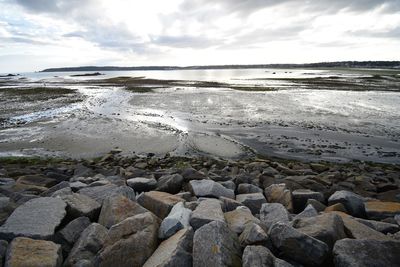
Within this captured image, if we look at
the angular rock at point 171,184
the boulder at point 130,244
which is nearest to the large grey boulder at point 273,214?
the boulder at point 130,244

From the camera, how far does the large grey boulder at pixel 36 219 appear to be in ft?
15.0

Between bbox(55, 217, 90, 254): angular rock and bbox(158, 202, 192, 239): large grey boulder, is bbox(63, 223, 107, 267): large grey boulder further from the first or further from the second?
bbox(158, 202, 192, 239): large grey boulder

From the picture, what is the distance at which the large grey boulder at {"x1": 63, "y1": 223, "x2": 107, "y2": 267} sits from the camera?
424cm

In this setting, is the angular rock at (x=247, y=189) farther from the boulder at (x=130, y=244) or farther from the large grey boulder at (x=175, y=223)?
the boulder at (x=130, y=244)

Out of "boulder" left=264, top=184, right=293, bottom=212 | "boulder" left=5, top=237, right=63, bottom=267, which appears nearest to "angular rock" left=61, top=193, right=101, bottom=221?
"boulder" left=5, top=237, right=63, bottom=267

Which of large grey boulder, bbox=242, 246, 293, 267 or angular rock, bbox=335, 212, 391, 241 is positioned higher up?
large grey boulder, bbox=242, 246, 293, 267

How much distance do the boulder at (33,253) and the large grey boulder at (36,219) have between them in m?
0.26

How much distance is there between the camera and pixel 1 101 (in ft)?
108

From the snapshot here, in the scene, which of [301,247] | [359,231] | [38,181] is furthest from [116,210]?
[38,181]

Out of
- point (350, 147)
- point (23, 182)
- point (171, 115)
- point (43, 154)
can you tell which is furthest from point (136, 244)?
point (171, 115)

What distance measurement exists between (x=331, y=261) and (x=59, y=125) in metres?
19.8

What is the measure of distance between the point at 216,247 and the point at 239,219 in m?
1.27

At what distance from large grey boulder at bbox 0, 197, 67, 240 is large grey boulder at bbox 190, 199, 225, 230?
6.90ft

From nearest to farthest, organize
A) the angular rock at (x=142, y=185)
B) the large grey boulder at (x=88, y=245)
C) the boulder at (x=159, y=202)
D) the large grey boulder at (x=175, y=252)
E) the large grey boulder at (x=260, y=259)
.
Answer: the large grey boulder at (x=260, y=259) → the large grey boulder at (x=175, y=252) → the large grey boulder at (x=88, y=245) → the boulder at (x=159, y=202) → the angular rock at (x=142, y=185)
